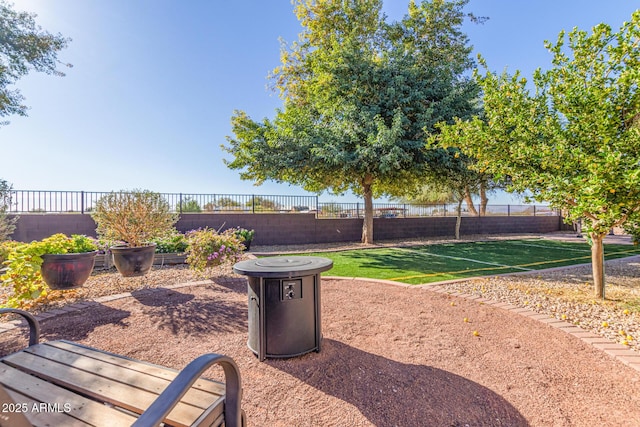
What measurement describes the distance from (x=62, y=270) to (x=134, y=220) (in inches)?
59.2

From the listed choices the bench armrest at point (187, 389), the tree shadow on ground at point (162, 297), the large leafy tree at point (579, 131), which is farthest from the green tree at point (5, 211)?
the large leafy tree at point (579, 131)

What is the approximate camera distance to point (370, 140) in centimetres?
938

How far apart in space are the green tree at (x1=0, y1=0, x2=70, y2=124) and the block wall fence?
448cm

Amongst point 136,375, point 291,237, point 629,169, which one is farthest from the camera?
point 291,237

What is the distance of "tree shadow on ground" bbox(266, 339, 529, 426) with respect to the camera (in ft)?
6.58

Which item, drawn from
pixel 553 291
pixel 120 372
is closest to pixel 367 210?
pixel 553 291

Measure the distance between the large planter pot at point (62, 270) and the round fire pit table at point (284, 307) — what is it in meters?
3.50

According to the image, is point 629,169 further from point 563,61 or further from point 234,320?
point 234,320

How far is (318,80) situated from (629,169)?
401 inches

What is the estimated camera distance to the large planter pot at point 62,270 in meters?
4.39

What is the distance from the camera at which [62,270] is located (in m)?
4.41

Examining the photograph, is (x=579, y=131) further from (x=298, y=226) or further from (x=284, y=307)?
(x=298, y=226)

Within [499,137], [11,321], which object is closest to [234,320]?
[11,321]

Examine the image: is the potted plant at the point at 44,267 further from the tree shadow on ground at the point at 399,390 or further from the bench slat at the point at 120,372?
the tree shadow on ground at the point at 399,390
